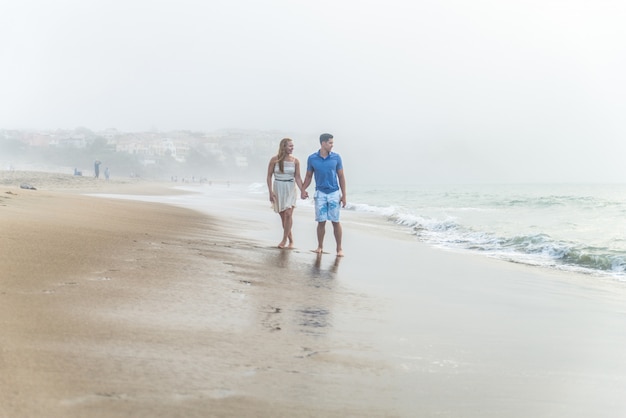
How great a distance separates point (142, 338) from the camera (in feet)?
10.4

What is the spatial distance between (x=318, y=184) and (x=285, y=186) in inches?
22.1

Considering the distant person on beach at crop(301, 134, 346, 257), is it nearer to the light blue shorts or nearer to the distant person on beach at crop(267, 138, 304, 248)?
the light blue shorts

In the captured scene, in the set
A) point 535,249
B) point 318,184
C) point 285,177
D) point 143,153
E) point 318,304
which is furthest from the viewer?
point 143,153

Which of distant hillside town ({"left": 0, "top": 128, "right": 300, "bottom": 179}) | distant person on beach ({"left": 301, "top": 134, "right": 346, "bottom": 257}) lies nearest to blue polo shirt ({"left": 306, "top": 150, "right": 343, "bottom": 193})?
distant person on beach ({"left": 301, "top": 134, "right": 346, "bottom": 257})

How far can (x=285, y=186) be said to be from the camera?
945 centimetres

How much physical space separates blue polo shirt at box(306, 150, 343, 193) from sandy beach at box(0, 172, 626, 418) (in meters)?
2.40

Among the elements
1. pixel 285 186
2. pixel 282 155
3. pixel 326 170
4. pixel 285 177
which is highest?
pixel 282 155

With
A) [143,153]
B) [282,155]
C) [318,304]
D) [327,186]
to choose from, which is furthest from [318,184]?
[143,153]

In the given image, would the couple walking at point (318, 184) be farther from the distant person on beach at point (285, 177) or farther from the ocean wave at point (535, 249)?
the ocean wave at point (535, 249)

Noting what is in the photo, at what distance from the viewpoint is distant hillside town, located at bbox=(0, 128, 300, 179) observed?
132 m

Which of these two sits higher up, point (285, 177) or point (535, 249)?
point (285, 177)

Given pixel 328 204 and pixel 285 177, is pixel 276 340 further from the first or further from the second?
pixel 285 177

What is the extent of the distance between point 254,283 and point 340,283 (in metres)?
1.05

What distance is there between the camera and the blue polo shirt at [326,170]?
9.11 m
